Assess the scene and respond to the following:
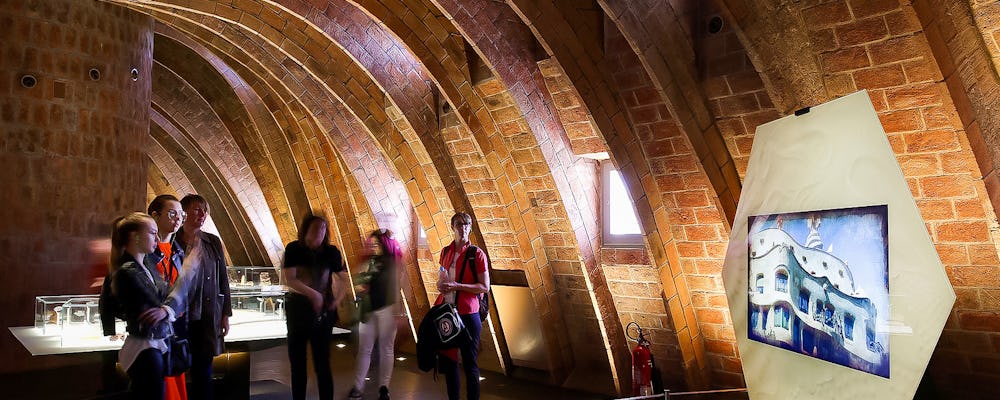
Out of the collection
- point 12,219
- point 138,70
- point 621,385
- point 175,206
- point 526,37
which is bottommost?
point 621,385

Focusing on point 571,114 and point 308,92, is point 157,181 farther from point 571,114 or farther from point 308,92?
point 571,114

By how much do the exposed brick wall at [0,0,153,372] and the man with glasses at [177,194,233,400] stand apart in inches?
218

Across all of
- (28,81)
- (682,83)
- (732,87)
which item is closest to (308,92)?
(28,81)

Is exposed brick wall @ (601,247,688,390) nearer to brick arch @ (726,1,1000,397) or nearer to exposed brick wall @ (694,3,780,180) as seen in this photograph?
exposed brick wall @ (694,3,780,180)

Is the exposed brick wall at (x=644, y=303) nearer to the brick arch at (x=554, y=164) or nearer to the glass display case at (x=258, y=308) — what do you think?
the brick arch at (x=554, y=164)

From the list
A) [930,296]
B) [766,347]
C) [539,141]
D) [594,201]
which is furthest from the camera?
[594,201]

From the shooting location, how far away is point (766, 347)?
4172 mm

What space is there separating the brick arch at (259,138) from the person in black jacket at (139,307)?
35.1 ft

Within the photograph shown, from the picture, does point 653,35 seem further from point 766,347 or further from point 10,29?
point 10,29

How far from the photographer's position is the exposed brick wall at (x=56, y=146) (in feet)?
30.4

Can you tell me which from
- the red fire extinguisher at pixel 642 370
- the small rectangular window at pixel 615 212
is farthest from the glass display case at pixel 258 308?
the small rectangular window at pixel 615 212

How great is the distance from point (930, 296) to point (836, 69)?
284 cm

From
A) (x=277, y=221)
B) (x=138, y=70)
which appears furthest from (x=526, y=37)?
(x=277, y=221)

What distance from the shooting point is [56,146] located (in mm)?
9516
